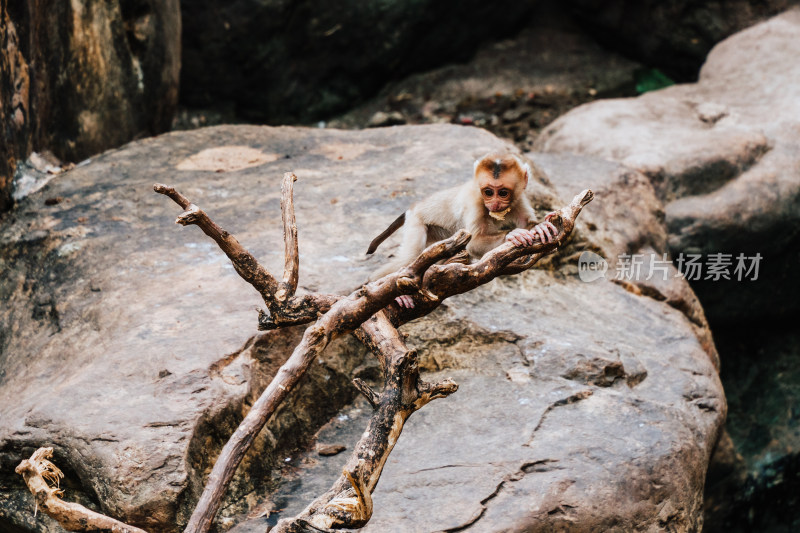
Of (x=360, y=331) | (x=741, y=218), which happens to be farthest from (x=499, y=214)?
(x=741, y=218)

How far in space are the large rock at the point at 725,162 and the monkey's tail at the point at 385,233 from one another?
2.69 m

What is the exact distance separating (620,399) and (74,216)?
320cm

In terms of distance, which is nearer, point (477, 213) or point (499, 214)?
point (499, 214)

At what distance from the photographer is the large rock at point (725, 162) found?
619 centimetres

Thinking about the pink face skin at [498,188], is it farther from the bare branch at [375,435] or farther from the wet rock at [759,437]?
the wet rock at [759,437]

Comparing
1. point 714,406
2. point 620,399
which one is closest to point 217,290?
point 620,399

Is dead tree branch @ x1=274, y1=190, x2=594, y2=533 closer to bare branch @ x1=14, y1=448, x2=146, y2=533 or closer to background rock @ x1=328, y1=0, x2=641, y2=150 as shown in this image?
bare branch @ x1=14, y1=448, x2=146, y2=533

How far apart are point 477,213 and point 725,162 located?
316 centimetres

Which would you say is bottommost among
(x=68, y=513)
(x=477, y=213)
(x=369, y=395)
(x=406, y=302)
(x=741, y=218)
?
(x=741, y=218)

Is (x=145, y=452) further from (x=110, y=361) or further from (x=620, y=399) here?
(x=620, y=399)

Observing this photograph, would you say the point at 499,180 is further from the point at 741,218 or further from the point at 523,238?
the point at 741,218

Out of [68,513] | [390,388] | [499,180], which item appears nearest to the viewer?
[68,513]

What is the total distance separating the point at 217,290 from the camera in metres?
4.01

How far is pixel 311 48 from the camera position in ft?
31.4
